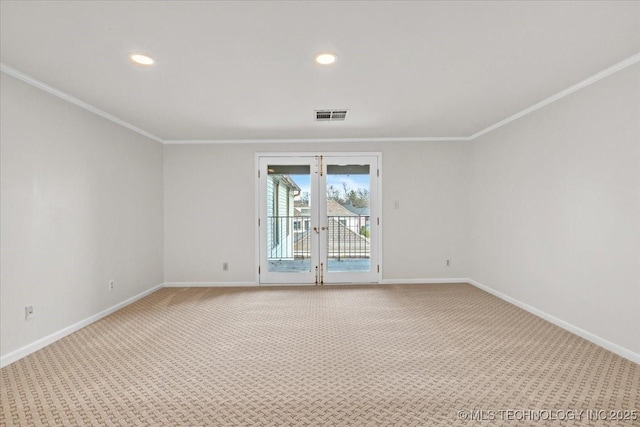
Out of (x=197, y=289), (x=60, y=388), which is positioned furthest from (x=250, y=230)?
(x=60, y=388)

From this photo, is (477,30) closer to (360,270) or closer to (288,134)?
(288,134)

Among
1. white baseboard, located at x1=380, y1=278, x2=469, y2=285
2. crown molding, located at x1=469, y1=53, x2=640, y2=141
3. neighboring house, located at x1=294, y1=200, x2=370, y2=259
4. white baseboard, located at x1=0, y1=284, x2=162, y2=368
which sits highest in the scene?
crown molding, located at x1=469, y1=53, x2=640, y2=141

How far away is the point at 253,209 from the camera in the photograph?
5395 millimetres

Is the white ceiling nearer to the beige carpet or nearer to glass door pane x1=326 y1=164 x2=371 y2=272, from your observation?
glass door pane x1=326 y1=164 x2=371 y2=272

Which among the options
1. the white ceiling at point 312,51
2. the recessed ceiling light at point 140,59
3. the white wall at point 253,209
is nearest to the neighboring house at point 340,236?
the white wall at point 253,209

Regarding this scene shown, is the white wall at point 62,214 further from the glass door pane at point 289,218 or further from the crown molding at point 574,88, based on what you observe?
the crown molding at point 574,88

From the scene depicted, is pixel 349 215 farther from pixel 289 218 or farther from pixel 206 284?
pixel 206 284

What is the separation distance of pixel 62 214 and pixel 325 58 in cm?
303

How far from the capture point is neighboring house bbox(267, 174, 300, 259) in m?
5.45

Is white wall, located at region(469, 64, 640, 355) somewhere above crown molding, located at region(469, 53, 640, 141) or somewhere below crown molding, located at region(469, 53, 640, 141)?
below

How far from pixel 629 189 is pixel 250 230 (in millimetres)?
4646

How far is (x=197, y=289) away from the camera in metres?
5.21

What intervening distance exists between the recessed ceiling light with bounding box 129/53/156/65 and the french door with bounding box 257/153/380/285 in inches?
112

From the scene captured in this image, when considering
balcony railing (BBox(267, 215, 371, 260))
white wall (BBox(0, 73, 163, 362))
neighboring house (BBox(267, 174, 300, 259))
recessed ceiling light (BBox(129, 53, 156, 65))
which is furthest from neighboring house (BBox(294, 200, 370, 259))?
recessed ceiling light (BBox(129, 53, 156, 65))
